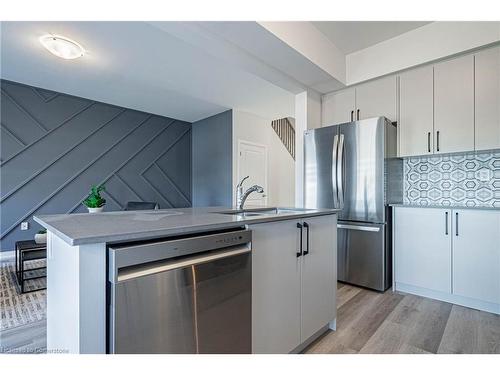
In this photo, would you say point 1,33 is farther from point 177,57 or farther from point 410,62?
point 410,62

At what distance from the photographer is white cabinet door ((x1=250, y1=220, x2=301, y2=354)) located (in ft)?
4.43

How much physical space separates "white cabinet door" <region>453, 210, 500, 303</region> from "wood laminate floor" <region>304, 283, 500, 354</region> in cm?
19

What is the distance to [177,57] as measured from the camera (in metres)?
3.05

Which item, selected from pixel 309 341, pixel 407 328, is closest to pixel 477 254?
pixel 407 328

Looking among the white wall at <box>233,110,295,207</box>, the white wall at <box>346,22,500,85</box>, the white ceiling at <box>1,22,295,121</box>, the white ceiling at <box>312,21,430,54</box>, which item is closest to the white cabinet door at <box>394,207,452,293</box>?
the white wall at <box>346,22,500,85</box>

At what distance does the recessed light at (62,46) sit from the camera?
2.61 metres

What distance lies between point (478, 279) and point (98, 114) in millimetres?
5642

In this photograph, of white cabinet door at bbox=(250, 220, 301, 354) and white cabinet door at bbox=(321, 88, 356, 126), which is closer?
white cabinet door at bbox=(250, 220, 301, 354)

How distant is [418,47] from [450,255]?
2.12 m

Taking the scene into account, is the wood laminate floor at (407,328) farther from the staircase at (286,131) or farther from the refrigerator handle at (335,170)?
the staircase at (286,131)

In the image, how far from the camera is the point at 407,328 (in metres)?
1.96

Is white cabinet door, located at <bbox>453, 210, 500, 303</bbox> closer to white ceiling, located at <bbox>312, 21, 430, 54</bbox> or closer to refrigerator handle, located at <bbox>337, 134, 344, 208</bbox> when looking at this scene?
refrigerator handle, located at <bbox>337, 134, 344, 208</bbox>

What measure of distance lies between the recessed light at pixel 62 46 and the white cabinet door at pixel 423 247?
12.6ft

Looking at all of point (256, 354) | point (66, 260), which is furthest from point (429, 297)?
point (66, 260)
